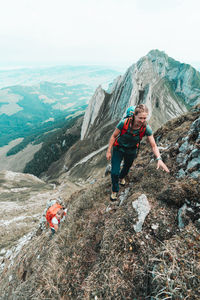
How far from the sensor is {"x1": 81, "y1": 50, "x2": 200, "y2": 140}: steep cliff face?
A: 258ft

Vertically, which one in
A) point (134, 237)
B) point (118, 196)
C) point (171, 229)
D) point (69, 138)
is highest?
point (171, 229)

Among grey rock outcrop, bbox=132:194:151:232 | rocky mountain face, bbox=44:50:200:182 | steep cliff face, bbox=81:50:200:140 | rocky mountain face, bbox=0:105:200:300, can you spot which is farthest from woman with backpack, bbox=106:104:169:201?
steep cliff face, bbox=81:50:200:140

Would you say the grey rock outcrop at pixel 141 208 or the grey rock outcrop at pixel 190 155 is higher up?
the grey rock outcrop at pixel 190 155

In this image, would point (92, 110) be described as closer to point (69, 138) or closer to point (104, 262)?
point (69, 138)

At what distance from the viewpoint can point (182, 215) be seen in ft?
16.0

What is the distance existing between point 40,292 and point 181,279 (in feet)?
15.7

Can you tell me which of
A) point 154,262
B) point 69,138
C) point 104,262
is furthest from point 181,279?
point 69,138

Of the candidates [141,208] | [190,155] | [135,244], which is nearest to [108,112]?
[190,155]

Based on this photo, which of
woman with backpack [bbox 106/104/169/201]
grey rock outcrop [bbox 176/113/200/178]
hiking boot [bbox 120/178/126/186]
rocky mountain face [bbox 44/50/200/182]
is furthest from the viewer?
rocky mountain face [bbox 44/50/200/182]

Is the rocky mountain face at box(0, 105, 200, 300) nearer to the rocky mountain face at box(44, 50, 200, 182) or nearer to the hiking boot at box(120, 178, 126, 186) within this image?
the hiking boot at box(120, 178, 126, 186)

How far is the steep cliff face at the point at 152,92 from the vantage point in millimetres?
78500

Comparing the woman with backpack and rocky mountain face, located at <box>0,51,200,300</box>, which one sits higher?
the woman with backpack

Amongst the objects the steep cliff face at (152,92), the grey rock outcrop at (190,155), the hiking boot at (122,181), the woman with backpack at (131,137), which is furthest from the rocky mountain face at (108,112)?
the woman with backpack at (131,137)

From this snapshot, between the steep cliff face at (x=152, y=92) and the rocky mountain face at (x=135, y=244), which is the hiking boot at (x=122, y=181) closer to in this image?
Answer: the rocky mountain face at (x=135, y=244)
